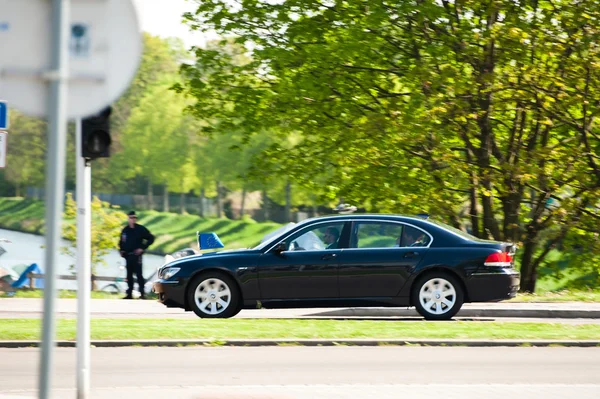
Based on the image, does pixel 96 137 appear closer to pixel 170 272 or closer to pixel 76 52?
pixel 76 52

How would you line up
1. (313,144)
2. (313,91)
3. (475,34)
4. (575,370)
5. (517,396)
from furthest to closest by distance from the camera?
1. (313,144)
2. (313,91)
3. (475,34)
4. (575,370)
5. (517,396)

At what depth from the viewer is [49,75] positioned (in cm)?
446

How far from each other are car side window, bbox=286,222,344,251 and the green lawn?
119 centimetres

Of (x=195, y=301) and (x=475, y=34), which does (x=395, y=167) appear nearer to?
(x=475, y=34)

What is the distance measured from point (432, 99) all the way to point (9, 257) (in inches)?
1843

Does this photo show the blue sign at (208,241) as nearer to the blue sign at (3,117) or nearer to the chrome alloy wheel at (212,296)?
the chrome alloy wheel at (212,296)

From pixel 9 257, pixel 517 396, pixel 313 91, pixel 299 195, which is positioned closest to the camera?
pixel 517 396

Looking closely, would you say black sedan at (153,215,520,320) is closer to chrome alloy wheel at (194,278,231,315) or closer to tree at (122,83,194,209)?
chrome alloy wheel at (194,278,231,315)

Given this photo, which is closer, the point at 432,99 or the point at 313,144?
the point at 432,99

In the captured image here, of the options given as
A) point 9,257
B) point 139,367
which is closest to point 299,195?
point 9,257

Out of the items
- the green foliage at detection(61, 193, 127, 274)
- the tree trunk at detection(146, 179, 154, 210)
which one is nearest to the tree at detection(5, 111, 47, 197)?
the tree trunk at detection(146, 179, 154, 210)

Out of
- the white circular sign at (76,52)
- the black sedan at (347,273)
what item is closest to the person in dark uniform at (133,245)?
the black sedan at (347,273)

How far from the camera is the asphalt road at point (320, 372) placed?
9617 mm

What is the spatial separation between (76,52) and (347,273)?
11.8 m
